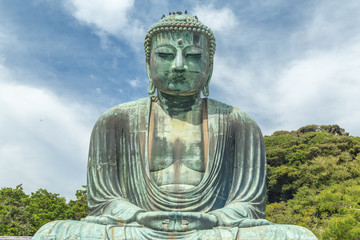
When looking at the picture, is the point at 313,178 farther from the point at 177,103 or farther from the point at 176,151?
the point at 176,151

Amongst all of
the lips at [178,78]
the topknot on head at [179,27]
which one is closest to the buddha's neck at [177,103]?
the lips at [178,78]

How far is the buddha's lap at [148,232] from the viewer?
564 cm

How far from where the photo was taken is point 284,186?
111ft

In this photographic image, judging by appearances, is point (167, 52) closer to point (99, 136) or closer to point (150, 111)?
point (150, 111)

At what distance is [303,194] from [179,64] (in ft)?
83.1

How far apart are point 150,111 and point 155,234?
2234mm

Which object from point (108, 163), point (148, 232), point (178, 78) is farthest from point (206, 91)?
point (148, 232)

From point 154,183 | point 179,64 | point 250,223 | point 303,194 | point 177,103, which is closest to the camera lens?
point 250,223

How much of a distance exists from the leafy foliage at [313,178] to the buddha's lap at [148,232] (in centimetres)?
1206

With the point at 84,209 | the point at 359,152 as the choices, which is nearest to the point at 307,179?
the point at 359,152

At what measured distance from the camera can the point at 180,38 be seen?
275 inches

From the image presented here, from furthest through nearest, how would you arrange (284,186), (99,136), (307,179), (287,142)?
(287,142), (284,186), (307,179), (99,136)

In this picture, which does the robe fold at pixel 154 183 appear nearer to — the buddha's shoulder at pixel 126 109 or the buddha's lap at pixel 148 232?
the buddha's shoulder at pixel 126 109

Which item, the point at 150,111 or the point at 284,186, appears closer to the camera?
the point at 150,111
